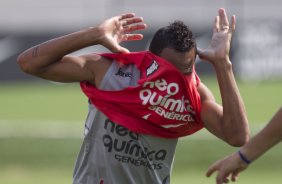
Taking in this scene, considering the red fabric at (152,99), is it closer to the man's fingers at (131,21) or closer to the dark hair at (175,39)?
the dark hair at (175,39)

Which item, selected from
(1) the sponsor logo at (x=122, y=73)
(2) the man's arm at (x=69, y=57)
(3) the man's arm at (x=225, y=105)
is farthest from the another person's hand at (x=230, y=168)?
(2) the man's arm at (x=69, y=57)

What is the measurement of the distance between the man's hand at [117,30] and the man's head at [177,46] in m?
0.30

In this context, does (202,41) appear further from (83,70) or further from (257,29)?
(83,70)

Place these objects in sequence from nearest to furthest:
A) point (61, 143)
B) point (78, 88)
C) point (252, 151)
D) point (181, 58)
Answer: point (252, 151) → point (181, 58) → point (61, 143) → point (78, 88)

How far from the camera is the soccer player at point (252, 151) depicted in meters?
6.20

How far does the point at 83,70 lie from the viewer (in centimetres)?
732

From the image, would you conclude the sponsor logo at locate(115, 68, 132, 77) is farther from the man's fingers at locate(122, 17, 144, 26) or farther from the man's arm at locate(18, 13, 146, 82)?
the man's fingers at locate(122, 17, 144, 26)

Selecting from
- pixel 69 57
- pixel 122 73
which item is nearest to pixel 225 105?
pixel 122 73

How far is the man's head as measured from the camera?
285 inches

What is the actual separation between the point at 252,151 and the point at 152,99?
1214 millimetres

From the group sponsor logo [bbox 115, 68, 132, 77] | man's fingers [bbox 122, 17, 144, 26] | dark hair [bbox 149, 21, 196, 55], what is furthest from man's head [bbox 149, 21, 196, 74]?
man's fingers [bbox 122, 17, 144, 26]

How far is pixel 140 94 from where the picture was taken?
736 cm

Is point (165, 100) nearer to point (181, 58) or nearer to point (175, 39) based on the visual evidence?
point (181, 58)

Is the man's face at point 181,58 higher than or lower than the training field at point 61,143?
higher
